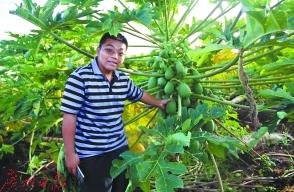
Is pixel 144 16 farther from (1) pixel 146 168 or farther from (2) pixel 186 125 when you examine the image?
(1) pixel 146 168

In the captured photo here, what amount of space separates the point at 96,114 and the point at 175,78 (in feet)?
1.70

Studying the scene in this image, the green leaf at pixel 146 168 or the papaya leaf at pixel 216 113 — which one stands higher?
the papaya leaf at pixel 216 113

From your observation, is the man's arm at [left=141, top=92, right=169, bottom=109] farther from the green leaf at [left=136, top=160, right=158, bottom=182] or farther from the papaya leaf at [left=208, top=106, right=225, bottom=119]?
the green leaf at [left=136, top=160, right=158, bottom=182]

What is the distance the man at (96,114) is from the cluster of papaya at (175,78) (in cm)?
24

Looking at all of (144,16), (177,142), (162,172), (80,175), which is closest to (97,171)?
(80,175)

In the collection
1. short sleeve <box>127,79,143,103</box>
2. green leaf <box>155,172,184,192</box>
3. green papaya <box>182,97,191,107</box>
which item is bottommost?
green leaf <box>155,172,184,192</box>

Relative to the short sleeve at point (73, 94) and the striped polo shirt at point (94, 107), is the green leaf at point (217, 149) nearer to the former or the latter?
the striped polo shirt at point (94, 107)

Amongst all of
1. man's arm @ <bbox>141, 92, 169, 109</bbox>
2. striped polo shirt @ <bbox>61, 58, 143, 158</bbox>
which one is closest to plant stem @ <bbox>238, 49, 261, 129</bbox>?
man's arm @ <bbox>141, 92, 169, 109</bbox>

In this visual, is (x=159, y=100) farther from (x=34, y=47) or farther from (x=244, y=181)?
(x=244, y=181)

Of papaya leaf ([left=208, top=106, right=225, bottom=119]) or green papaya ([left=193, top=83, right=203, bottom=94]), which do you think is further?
→ green papaya ([left=193, top=83, right=203, bottom=94])

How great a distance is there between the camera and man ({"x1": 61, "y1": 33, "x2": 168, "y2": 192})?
7.50 ft

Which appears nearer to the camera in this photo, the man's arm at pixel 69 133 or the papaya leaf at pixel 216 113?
the papaya leaf at pixel 216 113

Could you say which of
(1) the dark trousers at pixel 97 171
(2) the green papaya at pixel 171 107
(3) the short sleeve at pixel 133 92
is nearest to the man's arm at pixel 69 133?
(1) the dark trousers at pixel 97 171

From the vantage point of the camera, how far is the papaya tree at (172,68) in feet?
6.18
